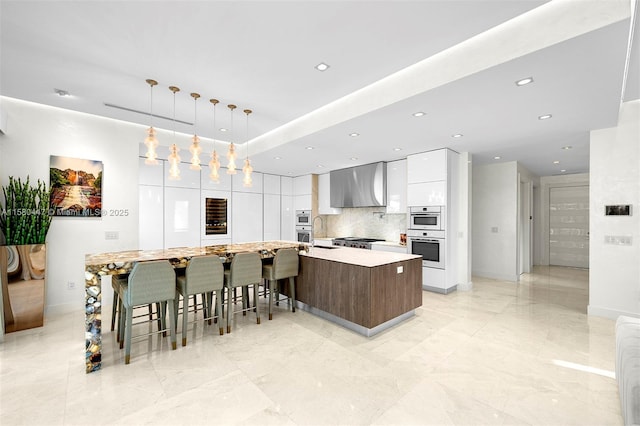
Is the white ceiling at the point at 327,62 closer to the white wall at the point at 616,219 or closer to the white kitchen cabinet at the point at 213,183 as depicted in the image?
the white wall at the point at 616,219

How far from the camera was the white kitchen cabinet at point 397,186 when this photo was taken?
5562mm

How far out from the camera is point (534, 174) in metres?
7.55

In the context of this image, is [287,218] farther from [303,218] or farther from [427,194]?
[427,194]

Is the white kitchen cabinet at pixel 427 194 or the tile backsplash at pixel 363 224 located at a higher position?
→ the white kitchen cabinet at pixel 427 194

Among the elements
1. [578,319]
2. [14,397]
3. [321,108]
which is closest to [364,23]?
[321,108]

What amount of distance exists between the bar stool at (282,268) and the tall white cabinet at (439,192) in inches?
101

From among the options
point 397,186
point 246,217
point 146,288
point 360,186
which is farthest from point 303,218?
point 146,288

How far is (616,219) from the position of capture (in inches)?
147

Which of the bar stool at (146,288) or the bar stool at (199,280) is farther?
the bar stool at (199,280)

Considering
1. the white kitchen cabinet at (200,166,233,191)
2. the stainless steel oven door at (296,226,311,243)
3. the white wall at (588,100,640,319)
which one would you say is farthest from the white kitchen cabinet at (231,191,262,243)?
the white wall at (588,100,640,319)

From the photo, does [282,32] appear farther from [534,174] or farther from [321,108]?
[534,174]

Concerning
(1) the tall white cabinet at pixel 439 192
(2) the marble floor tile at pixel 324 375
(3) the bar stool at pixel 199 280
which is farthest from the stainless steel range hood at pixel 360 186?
(3) the bar stool at pixel 199 280

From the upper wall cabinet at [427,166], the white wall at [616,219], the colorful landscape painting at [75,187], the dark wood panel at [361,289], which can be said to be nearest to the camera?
the dark wood panel at [361,289]

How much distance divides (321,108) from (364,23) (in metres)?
1.69
